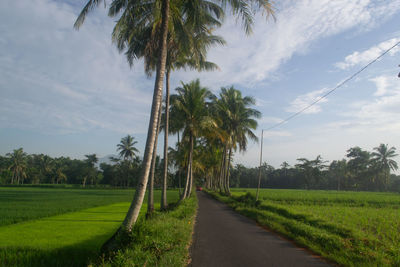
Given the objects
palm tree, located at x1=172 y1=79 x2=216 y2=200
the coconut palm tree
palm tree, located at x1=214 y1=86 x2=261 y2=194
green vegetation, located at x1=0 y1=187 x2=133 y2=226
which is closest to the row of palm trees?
green vegetation, located at x1=0 y1=187 x2=133 y2=226

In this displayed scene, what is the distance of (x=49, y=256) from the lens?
5.77 meters

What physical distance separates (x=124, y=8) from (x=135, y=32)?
1.00 meters

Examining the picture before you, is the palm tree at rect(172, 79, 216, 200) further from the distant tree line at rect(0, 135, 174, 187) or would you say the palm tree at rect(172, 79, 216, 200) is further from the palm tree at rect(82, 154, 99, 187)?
the palm tree at rect(82, 154, 99, 187)

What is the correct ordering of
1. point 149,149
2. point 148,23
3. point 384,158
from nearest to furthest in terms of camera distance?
1. point 149,149
2. point 148,23
3. point 384,158

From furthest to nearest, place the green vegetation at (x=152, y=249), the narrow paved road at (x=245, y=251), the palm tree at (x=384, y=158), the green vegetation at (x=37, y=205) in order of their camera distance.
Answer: the palm tree at (x=384, y=158) < the green vegetation at (x=37, y=205) < the narrow paved road at (x=245, y=251) < the green vegetation at (x=152, y=249)

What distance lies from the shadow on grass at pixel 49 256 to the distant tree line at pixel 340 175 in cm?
7177

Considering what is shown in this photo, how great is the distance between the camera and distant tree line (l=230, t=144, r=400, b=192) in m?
62.3

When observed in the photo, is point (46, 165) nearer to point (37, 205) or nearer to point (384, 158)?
point (37, 205)

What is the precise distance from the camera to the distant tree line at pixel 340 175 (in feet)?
204

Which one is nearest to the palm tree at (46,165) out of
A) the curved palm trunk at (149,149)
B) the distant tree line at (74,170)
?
the distant tree line at (74,170)

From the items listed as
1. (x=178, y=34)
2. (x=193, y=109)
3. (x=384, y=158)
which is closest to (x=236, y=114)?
(x=193, y=109)

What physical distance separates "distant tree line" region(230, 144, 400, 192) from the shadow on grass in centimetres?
7177

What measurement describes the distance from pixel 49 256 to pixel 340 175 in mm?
91976

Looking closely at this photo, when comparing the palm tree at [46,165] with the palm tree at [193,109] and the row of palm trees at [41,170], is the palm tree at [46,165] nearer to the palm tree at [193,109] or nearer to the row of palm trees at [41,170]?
the row of palm trees at [41,170]
